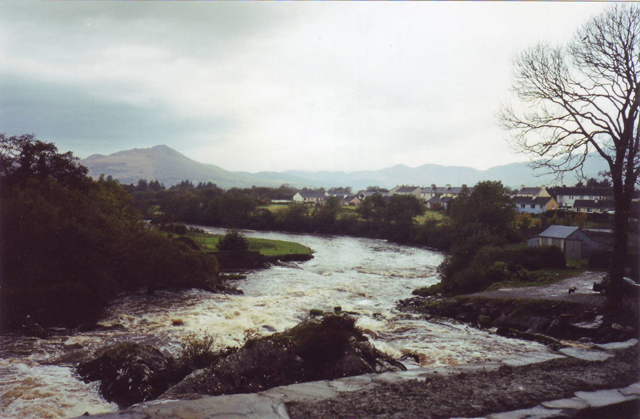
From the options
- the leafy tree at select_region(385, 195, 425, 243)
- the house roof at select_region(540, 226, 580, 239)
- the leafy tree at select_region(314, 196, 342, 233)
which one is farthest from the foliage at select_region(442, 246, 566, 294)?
the leafy tree at select_region(314, 196, 342, 233)

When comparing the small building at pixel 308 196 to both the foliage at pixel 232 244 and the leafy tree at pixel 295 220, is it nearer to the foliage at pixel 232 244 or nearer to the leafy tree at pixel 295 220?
the leafy tree at pixel 295 220

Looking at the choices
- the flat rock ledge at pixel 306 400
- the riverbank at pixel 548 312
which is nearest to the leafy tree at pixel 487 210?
the riverbank at pixel 548 312

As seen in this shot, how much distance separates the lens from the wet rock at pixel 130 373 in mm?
10336

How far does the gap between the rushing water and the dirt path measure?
4.65 m

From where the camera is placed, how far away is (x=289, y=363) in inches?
421

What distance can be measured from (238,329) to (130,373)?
832 centimetres

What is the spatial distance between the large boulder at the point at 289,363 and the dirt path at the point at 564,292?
37.9ft

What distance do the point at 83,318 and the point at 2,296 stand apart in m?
3.91

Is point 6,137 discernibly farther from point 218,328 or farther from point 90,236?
point 218,328

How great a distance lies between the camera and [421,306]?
938 inches

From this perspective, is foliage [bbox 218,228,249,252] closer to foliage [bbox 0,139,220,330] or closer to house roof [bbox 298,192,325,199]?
foliage [bbox 0,139,220,330]

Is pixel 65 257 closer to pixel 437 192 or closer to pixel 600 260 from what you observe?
pixel 600 260

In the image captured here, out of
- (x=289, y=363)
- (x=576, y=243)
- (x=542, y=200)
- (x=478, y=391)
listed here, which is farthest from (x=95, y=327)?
(x=542, y=200)

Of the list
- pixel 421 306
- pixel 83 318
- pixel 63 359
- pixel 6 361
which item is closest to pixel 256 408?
pixel 63 359
